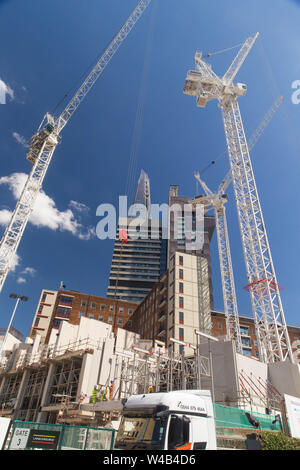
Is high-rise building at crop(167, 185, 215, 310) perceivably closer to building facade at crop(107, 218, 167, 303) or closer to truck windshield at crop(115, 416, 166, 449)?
building facade at crop(107, 218, 167, 303)

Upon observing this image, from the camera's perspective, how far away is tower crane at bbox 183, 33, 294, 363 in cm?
3594

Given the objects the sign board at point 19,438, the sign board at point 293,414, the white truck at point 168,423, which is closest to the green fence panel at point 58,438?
the sign board at point 19,438

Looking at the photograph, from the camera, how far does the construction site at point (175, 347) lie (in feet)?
81.5

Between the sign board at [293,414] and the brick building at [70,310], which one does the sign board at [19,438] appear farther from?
the brick building at [70,310]

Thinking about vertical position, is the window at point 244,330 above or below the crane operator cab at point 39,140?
below

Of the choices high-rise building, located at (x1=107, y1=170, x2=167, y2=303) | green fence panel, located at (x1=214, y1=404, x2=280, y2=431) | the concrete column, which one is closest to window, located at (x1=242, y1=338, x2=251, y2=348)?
the concrete column

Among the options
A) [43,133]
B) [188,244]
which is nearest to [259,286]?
[43,133]

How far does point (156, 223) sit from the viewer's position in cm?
16962

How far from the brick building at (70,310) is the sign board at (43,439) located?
6662cm

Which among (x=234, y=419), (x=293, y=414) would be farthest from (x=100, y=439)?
(x=293, y=414)

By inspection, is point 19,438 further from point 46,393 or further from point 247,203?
point 247,203

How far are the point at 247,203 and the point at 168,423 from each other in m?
41.2
